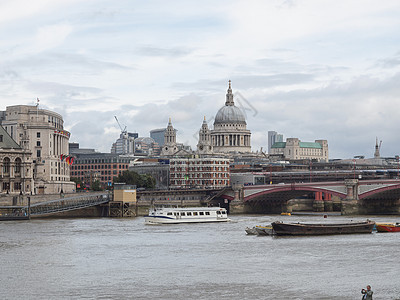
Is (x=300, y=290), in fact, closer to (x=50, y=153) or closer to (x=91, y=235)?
→ (x=91, y=235)

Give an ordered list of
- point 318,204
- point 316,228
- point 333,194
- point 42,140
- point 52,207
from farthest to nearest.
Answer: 1. point 42,140
2. point 318,204
3. point 333,194
4. point 52,207
5. point 316,228

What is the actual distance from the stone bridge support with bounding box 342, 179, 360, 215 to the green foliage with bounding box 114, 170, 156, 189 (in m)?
52.9

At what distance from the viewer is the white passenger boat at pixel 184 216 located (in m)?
112

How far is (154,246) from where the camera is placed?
262ft

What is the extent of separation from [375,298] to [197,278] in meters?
13.5

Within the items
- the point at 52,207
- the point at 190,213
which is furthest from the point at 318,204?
the point at 52,207

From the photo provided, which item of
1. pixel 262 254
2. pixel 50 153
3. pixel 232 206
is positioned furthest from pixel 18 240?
pixel 50 153

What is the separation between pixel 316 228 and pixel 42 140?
9161 centimetres

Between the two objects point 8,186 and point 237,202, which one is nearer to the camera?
→ point 8,186

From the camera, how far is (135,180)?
184 meters

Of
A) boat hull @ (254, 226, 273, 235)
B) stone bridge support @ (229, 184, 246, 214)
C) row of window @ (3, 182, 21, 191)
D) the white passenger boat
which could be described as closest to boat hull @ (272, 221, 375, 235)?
boat hull @ (254, 226, 273, 235)

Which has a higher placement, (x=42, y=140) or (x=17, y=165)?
(x=42, y=140)

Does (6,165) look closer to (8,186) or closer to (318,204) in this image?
(8,186)

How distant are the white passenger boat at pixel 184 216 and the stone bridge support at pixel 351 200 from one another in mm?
31629
